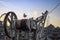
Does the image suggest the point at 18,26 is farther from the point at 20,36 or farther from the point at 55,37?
Answer: the point at 55,37

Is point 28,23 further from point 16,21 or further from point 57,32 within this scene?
point 57,32

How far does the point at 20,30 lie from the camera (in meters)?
17.8

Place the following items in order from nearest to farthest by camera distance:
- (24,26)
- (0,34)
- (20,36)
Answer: (24,26)
(20,36)
(0,34)

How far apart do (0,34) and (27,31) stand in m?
37.2

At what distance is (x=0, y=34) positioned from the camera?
54031 millimetres

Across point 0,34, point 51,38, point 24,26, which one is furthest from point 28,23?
point 51,38

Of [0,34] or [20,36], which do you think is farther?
[0,34]

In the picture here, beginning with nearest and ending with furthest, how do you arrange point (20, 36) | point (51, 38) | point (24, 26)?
point (24, 26)
point (20, 36)
point (51, 38)

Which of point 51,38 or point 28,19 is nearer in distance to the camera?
point 28,19

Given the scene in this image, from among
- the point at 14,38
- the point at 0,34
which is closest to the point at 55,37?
the point at 0,34

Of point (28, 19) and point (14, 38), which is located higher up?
point (28, 19)

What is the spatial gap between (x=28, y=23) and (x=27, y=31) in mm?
795

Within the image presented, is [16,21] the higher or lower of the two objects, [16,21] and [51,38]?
the higher

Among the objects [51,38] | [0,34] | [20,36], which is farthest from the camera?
[51,38]
